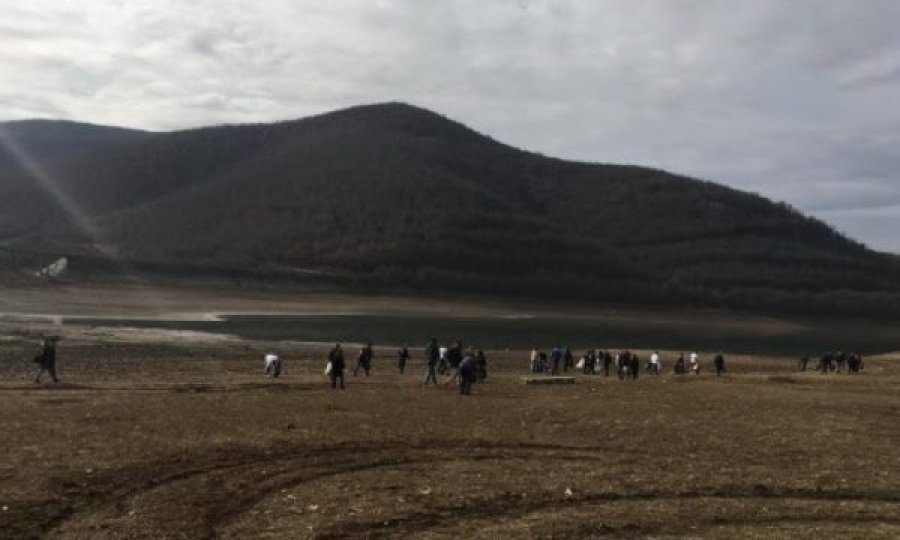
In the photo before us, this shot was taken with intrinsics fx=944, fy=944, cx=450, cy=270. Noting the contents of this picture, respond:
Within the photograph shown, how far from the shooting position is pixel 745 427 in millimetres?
23797

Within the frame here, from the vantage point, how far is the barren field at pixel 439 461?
13.2 metres

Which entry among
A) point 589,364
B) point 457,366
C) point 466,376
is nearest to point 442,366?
point 457,366

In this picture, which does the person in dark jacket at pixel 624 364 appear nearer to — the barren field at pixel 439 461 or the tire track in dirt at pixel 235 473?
the barren field at pixel 439 461

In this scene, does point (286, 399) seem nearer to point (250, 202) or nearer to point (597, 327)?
point (597, 327)

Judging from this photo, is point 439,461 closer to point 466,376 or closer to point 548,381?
point 466,376

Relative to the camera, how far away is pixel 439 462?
18078mm

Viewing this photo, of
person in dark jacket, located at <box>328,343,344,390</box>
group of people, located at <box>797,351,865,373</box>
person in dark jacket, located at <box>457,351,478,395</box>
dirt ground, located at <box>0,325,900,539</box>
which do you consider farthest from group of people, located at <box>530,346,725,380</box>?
person in dark jacket, located at <box>328,343,344,390</box>

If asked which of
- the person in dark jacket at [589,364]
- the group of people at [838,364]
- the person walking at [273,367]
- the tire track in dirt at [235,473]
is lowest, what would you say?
the tire track in dirt at [235,473]

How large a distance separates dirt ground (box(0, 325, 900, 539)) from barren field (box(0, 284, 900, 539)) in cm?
6

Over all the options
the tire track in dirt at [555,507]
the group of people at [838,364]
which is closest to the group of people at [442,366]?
the tire track in dirt at [555,507]

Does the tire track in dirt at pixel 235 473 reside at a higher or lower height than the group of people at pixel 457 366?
lower

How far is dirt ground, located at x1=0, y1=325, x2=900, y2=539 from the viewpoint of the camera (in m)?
13.2

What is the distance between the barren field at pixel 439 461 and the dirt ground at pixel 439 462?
0.06 meters

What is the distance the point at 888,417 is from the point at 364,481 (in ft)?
55.7
